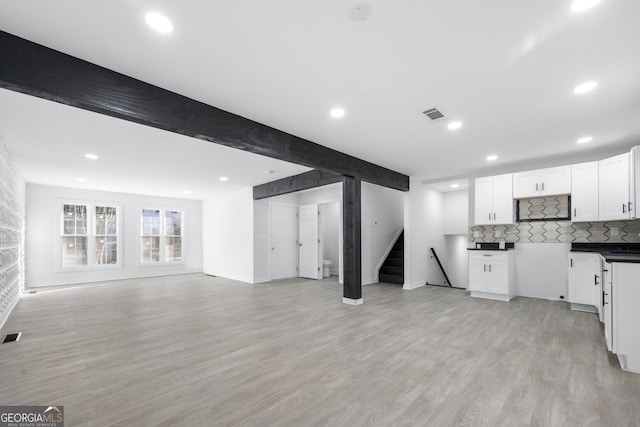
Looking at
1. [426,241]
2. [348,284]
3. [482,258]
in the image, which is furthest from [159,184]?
[482,258]

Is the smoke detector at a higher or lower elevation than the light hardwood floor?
higher

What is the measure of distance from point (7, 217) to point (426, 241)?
803 cm

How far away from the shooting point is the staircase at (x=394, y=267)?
7.42 m

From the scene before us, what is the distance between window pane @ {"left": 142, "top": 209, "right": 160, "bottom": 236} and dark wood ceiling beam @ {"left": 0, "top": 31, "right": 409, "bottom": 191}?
23.7ft

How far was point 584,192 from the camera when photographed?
4785 mm

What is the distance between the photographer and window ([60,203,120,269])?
7.86 meters

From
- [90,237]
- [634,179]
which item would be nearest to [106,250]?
[90,237]

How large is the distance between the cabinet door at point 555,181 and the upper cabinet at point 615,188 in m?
0.41

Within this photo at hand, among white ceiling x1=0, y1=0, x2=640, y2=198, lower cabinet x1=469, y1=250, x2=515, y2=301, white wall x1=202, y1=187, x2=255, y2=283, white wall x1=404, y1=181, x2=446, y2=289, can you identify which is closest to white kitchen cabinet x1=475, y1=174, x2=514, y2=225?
lower cabinet x1=469, y1=250, x2=515, y2=301

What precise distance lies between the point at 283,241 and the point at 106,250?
16.4 ft

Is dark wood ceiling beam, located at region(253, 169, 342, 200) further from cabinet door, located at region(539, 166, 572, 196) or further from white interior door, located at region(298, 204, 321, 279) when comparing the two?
cabinet door, located at region(539, 166, 572, 196)

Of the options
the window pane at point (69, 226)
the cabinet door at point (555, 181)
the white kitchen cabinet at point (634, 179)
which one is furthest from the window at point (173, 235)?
the white kitchen cabinet at point (634, 179)

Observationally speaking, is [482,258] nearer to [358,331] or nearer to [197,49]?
[358,331]

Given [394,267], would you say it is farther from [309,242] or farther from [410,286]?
[309,242]
